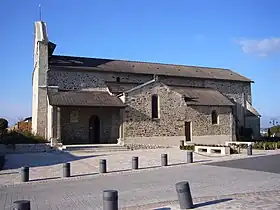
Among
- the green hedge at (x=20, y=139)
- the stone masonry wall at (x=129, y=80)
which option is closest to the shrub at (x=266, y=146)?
the stone masonry wall at (x=129, y=80)

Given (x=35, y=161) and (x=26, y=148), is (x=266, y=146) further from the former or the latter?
(x=26, y=148)

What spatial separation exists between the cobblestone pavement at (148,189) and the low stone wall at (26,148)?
40.8 ft

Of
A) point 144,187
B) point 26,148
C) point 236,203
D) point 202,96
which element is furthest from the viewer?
point 202,96

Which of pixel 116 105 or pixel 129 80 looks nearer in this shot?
pixel 116 105

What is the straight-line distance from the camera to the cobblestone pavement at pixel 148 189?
7.44 m

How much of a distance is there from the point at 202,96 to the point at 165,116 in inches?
232

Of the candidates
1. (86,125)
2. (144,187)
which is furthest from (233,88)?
(144,187)

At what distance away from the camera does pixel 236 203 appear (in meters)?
6.93

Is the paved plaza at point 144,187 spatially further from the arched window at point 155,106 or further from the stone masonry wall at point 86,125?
the arched window at point 155,106

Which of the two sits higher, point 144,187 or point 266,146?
point 266,146

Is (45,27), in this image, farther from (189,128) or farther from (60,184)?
(60,184)

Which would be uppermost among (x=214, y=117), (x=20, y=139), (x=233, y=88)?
(x=233, y=88)

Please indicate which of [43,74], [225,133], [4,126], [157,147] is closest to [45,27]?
[43,74]

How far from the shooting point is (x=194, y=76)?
3625 cm
